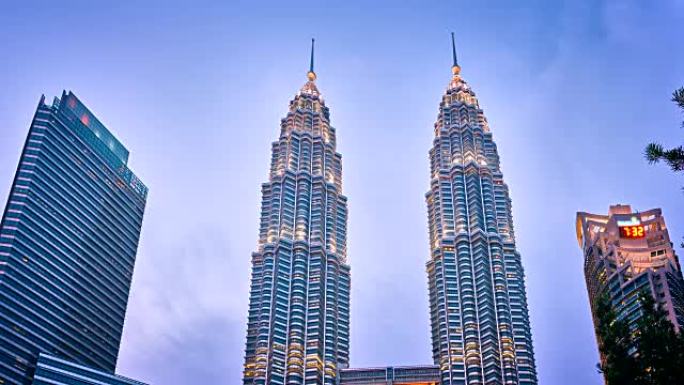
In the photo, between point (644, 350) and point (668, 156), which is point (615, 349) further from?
point (668, 156)

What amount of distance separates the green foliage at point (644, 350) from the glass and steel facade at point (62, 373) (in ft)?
509

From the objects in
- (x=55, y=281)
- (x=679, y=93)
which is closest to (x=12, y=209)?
(x=55, y=281)

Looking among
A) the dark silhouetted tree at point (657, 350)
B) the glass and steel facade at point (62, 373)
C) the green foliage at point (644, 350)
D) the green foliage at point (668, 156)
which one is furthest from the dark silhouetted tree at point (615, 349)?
the glass and steel facade at point (62, 373)

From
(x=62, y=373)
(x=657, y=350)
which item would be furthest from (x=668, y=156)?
(x=62, y=373)

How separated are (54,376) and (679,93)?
6815 inches

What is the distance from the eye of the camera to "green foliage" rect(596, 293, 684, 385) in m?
35.4

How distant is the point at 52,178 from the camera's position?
655ft

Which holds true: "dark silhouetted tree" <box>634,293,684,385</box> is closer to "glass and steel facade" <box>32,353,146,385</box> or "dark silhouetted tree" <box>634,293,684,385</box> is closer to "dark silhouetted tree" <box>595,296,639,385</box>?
"dark silhouetted tree" <box>595,296,639,385</box>

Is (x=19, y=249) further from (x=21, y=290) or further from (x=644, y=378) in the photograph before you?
(x=644, y=378)

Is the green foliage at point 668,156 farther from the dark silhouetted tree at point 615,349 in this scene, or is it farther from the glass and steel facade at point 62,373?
the glass and steel facade at point 62,373

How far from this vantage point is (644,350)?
1492 inches

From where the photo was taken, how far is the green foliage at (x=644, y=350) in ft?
116

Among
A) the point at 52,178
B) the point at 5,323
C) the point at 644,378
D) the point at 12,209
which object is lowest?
the point at 644,378

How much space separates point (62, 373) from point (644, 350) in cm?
15972
